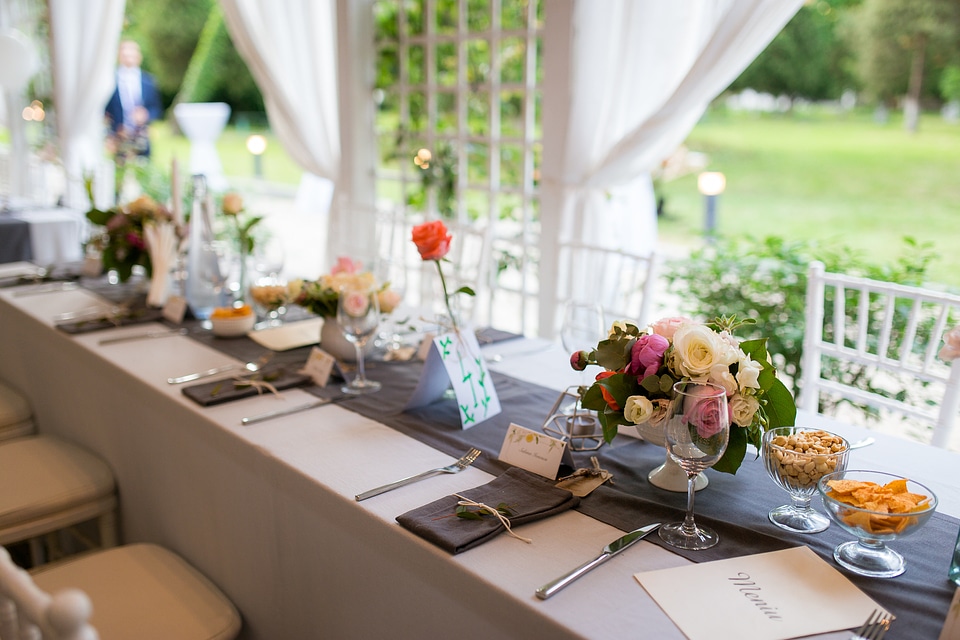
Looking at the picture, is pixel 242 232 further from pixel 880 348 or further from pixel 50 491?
pixel 880 348

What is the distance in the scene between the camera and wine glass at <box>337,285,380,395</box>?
1614 mm

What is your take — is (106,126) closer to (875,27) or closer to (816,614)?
(816,614)

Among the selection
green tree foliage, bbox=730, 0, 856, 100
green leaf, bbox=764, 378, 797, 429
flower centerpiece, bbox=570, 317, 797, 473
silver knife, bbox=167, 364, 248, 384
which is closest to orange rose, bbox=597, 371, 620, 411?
flower centerpiece, bbox=570, 317, 797, 473

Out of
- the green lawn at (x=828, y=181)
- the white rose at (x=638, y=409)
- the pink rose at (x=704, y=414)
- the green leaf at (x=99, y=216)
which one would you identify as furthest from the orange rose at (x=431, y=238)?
the green lawn at (x=828, y=181)

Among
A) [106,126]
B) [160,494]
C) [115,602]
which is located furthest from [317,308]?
[106,126]

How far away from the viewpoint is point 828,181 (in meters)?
11.1

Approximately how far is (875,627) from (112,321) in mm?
1869

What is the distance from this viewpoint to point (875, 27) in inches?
392

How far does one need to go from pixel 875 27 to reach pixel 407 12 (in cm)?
819

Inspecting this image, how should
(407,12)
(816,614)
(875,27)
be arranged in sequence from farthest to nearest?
(875,27) < (407,12) < (816,614)

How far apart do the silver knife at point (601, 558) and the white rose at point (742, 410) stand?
0.18m

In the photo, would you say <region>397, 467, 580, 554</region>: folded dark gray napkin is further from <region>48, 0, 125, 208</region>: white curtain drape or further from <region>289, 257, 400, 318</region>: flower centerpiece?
<region>48, 0, 125, 208</region>: white curtain drape

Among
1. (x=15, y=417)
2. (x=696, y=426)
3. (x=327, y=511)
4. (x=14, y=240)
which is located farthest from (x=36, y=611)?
(x=14, y=240)

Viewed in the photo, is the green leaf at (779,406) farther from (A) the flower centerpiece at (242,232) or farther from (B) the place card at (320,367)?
(A) the flower centerpiece at (242,232)
